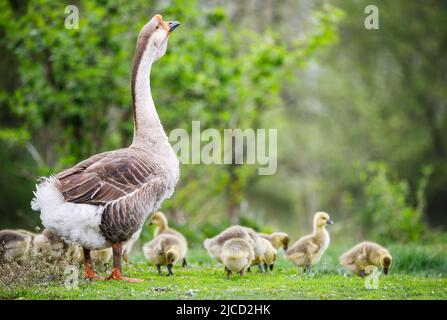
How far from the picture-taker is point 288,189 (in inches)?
1169

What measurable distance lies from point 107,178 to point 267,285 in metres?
2.32

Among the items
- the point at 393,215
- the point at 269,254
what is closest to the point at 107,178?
the point at 269,254

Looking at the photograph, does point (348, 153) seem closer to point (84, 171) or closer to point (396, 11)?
point (396, 11)

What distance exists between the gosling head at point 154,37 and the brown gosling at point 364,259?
3.89m

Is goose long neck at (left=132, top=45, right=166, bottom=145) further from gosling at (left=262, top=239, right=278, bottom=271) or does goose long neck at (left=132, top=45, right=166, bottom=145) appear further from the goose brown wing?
gosling at (left=262, top=239, right=278, bottom=271)

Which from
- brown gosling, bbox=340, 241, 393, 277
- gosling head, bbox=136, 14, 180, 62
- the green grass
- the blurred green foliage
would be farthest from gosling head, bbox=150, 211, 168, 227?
the blurred green foliage

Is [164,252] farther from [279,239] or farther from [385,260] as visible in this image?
[385,260]

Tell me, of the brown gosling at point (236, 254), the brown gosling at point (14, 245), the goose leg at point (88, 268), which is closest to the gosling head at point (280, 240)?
the brown gosling at point (236, 254)

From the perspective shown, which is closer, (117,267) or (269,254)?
(117,267)

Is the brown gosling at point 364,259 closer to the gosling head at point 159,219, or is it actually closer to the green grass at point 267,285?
the green grass at point 267,285

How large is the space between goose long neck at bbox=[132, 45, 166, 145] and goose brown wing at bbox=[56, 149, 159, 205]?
0.54 m

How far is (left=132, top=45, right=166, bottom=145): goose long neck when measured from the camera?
862 centimetres

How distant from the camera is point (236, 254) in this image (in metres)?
8.43
